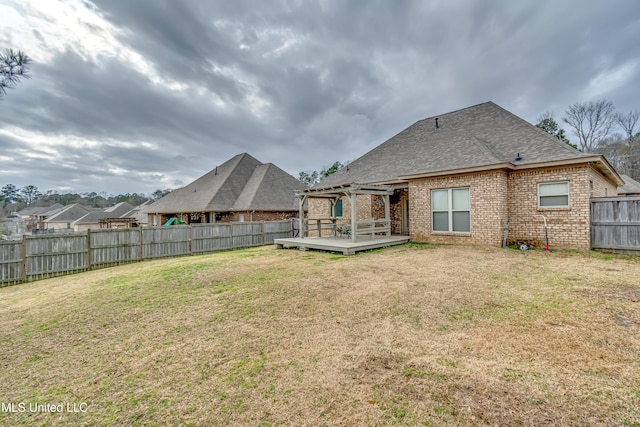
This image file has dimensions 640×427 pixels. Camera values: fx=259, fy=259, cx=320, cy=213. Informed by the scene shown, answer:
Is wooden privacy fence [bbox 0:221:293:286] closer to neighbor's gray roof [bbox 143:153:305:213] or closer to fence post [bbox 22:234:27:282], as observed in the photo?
fence post [bbox 22:234:27:282]

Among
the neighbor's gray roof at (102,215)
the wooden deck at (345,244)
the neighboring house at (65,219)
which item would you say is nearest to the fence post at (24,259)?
the wooden deck at (345,244)

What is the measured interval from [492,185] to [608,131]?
Answer: 31792 mm

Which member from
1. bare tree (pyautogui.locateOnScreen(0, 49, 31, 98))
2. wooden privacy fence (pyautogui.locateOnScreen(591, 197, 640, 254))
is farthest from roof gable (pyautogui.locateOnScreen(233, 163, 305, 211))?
wooden privacy fence (pyautogui.locateOnScreen(591, 197, 640, 254))

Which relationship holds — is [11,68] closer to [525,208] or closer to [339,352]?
[339,352]

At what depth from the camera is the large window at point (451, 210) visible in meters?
10.4

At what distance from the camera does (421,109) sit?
752 inches

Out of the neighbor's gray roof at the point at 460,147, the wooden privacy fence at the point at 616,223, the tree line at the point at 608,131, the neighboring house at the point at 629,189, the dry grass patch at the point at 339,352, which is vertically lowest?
the dry grass patch at the point at 339,352

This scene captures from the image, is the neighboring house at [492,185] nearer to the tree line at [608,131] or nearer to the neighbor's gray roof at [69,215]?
the tree line at [608,131]

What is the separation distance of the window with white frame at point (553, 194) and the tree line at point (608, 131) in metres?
27.4

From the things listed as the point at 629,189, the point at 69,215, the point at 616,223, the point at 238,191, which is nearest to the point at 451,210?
the point at 616,223

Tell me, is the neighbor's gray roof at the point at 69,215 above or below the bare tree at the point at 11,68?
below

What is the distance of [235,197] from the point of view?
21.5 metres

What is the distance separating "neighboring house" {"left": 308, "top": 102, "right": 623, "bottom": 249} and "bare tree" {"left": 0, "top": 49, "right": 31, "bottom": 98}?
8.96m

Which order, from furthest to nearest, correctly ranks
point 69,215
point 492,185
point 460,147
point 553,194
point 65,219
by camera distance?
point 69,215 → point 65,219 → point 460,147 → point 492,185 → point 553,194
